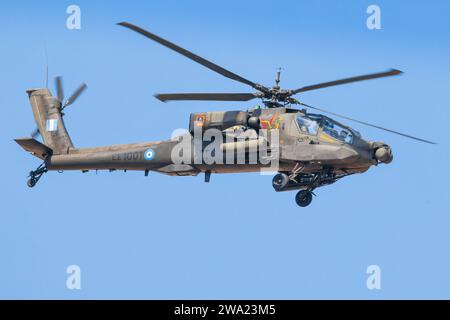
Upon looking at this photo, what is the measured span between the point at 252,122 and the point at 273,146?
3.03 feet

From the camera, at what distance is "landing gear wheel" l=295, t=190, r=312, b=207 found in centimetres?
2569

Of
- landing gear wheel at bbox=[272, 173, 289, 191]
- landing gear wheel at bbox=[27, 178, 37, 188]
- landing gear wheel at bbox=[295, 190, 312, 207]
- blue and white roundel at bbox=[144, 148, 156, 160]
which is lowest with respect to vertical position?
landing gear wheel at bbox=[295, 190, 312, 207]

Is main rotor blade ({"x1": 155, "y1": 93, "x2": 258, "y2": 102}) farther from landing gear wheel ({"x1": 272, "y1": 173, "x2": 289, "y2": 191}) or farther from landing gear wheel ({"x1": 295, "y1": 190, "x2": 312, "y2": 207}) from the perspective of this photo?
landing gear wheel ({"x1": 295, "y1": 190, "x2": 312, "y2": 207})

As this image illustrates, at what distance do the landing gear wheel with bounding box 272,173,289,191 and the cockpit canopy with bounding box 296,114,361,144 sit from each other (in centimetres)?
142

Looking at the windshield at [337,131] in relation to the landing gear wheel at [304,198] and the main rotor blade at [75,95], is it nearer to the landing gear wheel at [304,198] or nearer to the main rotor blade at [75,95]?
the landing gear wheel at [304,198]

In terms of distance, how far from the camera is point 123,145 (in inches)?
1117

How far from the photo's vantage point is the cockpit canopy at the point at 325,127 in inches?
1001

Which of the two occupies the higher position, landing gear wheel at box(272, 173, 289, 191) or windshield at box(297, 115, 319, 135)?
windshield at box(297, 115, 319, 135)

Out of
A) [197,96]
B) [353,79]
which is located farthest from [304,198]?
[197,96]

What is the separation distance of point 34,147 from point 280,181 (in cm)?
873

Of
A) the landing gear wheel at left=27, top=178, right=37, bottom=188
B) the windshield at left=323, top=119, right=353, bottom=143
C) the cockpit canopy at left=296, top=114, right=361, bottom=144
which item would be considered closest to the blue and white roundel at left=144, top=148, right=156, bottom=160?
the landing gear wheel at left=27, top=178, right=37, bottom=188

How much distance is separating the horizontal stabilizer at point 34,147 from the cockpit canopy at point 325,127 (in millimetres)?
8820

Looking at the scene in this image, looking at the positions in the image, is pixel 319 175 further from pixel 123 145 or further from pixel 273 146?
pixel 123 145
